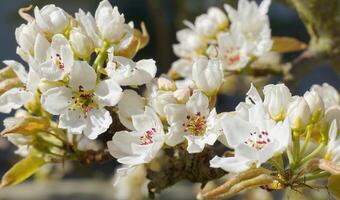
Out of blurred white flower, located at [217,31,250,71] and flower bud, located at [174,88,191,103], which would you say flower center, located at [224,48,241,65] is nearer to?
blurred white flower, located at [217,31,250,71]

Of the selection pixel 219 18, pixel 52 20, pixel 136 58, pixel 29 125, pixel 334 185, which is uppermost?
pixel 136 58

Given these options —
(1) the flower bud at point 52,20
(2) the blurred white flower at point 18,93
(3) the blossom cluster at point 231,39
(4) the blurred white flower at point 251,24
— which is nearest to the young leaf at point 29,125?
(2) the blurred white flower at point 18,93

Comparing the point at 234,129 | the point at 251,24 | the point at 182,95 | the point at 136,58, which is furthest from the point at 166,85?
the point at 136,58

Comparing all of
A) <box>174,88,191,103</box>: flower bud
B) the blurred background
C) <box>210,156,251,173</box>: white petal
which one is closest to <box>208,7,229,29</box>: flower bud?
<box>174,88,191,103</box>: flower bud

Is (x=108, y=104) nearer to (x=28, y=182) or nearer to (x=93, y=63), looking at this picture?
(x=93, y=63)

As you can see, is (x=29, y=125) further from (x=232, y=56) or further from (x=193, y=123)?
(x=232, y=56)

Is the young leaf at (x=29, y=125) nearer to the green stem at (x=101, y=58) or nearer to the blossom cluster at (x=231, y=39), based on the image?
the green stem at (x=101, y=58)
